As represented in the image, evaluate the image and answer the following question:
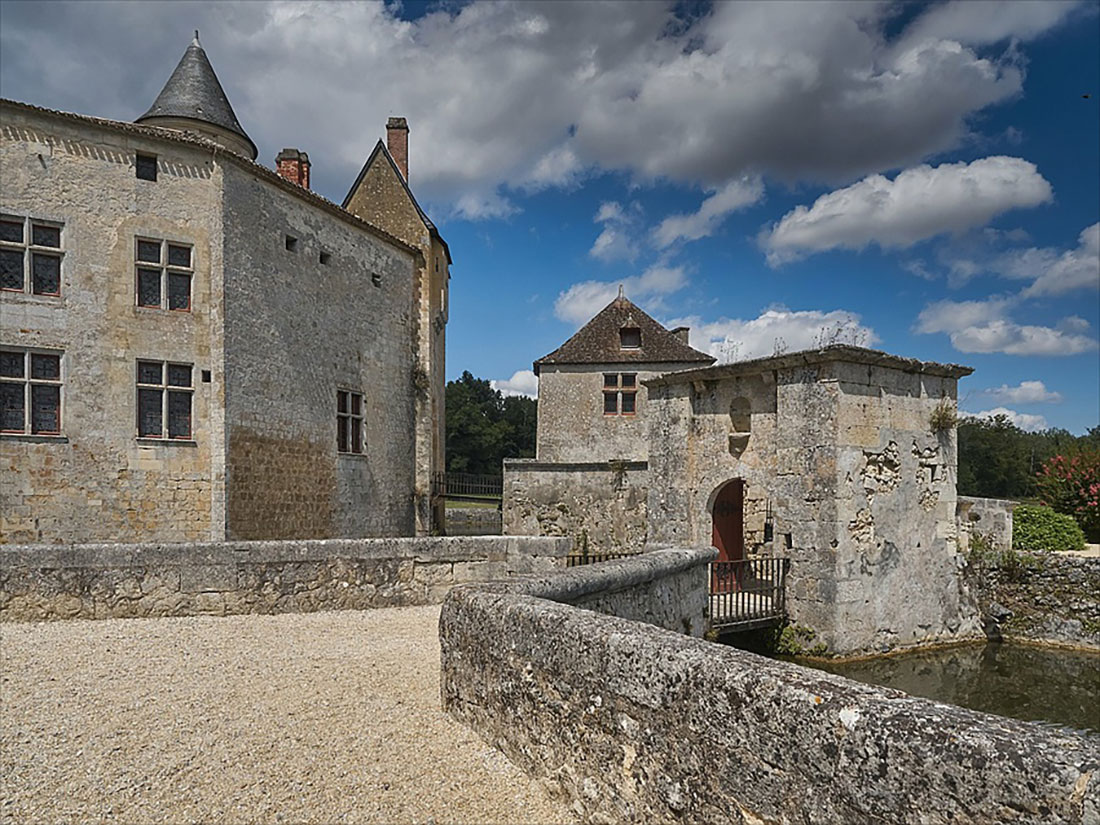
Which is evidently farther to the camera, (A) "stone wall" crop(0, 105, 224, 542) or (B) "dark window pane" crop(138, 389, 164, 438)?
(B) "dark window pane" crop(138, 389, 164, 438)

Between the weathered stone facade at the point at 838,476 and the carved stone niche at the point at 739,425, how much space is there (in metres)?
0.02

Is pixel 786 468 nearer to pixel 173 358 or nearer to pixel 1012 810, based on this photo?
pixel 1012 810

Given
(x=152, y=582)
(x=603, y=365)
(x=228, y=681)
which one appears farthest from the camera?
(x=603, y=365)

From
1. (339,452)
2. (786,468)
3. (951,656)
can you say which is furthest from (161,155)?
(951,656)

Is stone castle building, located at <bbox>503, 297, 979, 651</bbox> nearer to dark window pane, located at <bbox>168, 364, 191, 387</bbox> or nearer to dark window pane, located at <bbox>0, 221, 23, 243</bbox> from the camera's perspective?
dark window pane, located at <bbox>168, 364, 191, 387</bbox>

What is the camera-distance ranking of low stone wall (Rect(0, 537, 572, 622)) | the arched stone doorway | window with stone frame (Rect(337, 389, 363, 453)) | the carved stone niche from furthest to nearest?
window with stone frame (Rect(337, 389, 363, 453))
the arched stone doorway
the carved stone niche
low stone wall (Rect(0, 537, 572, 622))

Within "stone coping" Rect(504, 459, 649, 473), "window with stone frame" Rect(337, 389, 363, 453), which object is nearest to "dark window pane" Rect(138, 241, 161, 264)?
"window with stone frame" Rect(337, 389, 363, 453)

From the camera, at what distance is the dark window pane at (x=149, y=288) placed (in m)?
12.5

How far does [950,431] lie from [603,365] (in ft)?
40.6

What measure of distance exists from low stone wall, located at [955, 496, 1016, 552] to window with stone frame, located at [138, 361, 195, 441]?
46.8ft

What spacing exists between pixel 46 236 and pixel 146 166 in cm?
208

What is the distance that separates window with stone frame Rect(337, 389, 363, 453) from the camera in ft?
51.3

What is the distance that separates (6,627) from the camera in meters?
6.89

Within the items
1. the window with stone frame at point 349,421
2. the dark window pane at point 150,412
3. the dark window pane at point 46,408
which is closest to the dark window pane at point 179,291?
the dark window pane at point 150,412
